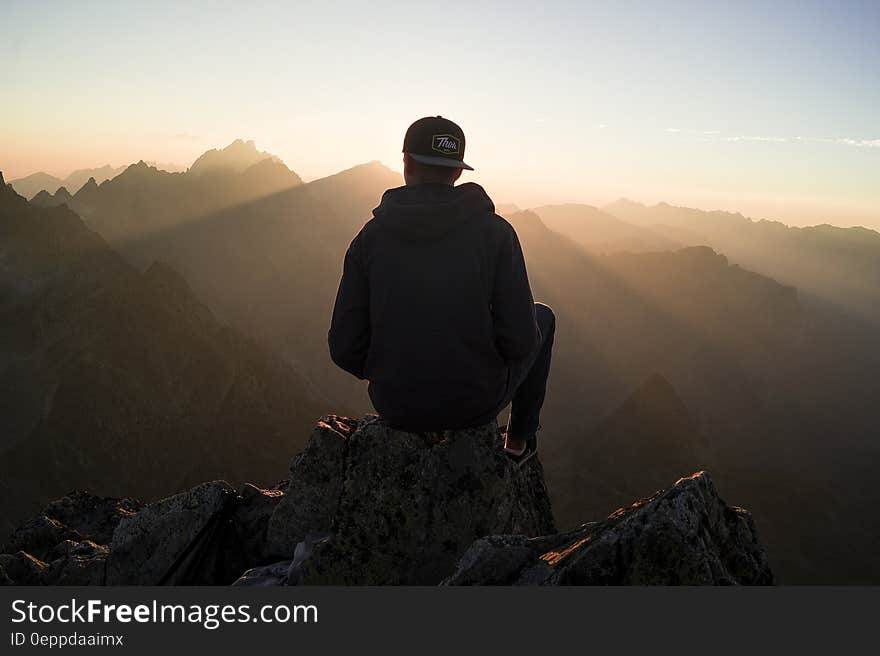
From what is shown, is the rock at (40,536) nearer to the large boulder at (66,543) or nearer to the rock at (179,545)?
the large boulder at (66,543)

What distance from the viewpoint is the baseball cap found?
357cm

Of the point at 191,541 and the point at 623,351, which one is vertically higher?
the point at 191,541

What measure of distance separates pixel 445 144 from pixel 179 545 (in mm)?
5438

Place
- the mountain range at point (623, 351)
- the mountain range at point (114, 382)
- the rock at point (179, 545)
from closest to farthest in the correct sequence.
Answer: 1. the rock at point (179, 545)
2. the mountain range at point (114, 382)
3. the mountain range at point (623, 351)

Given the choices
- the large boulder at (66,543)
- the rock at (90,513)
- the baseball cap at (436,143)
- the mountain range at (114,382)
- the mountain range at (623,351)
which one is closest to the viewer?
the baseball cap at (436,143)

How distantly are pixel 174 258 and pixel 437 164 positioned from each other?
178364mm

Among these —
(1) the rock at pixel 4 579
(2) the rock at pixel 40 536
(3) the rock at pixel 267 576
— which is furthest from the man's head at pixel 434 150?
(2) the rock at pixel 40 536

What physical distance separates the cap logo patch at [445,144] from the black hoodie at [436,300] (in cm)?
25

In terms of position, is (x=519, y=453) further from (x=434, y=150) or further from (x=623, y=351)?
(x=623, y=351)

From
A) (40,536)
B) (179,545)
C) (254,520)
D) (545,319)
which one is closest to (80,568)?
(179,545)

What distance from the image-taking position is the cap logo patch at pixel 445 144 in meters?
3.57

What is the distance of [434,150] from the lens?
3.57 metres

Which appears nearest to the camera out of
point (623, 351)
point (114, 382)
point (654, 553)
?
point (654, 553)

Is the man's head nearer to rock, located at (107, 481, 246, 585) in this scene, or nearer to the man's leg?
the man's leg
